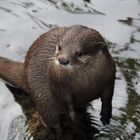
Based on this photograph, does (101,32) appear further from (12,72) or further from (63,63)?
Answer: (63,63)

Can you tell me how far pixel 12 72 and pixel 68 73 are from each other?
99 cm

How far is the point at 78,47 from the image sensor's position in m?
4.07

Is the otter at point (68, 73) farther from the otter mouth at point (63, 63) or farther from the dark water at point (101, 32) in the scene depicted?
the dark water at point (101, 32)

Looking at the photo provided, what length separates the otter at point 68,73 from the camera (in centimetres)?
409

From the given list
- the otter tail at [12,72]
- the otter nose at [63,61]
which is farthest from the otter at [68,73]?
the otter tail at [12,72]

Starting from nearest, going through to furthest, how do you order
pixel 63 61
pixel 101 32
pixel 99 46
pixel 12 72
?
pixel 63 61, pixel 99 46, pixel 12 72, pixel 101 32

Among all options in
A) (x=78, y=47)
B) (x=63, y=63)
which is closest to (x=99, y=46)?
(x=78, y=47)

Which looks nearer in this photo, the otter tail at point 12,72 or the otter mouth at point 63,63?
the otter mouth at point 63,63

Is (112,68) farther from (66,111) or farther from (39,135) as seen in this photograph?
(39,135)

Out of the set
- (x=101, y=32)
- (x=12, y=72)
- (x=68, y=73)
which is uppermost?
(x=68, y=73)

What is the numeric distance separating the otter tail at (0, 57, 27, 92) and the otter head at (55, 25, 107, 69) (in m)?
0.84

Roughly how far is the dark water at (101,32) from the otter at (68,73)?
217 millimetres

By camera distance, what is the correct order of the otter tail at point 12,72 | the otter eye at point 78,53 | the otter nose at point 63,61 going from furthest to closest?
the otter tail at point 12,72 < the otter eye at point 78,53 < the otter nose at point 63,61

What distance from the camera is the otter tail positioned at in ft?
16.3
